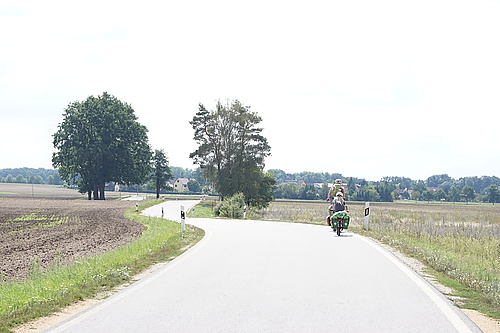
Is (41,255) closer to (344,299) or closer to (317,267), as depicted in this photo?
(317,267)

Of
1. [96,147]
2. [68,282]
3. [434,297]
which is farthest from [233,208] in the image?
[96,147]

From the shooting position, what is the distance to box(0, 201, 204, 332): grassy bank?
6.99 meters

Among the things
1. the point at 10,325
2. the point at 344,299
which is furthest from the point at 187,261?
the point at 10,325

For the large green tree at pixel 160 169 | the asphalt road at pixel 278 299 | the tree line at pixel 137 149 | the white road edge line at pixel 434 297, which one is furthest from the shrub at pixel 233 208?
the large green tree at pixel 160 169

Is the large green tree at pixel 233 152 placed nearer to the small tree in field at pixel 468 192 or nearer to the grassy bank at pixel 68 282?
the grassy bank at pixel 68 282

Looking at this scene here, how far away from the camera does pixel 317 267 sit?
10695 millimetres

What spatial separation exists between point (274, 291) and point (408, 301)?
2037mm

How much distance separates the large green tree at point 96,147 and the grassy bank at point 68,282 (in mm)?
57537

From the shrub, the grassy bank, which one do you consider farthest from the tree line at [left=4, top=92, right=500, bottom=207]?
the grassy bank

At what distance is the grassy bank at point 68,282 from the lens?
6.99 m

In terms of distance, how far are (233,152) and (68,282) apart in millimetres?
55489

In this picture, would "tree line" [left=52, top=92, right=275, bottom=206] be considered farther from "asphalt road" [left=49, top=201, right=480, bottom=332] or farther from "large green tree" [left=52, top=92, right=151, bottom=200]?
"asphalt road" [left=49, top=201, right=480, bottom=332]

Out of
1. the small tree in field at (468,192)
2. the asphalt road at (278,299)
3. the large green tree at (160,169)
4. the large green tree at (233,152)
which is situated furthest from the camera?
the small tree in field at (468,192)

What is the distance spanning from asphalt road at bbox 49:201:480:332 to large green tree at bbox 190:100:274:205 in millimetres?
49724
